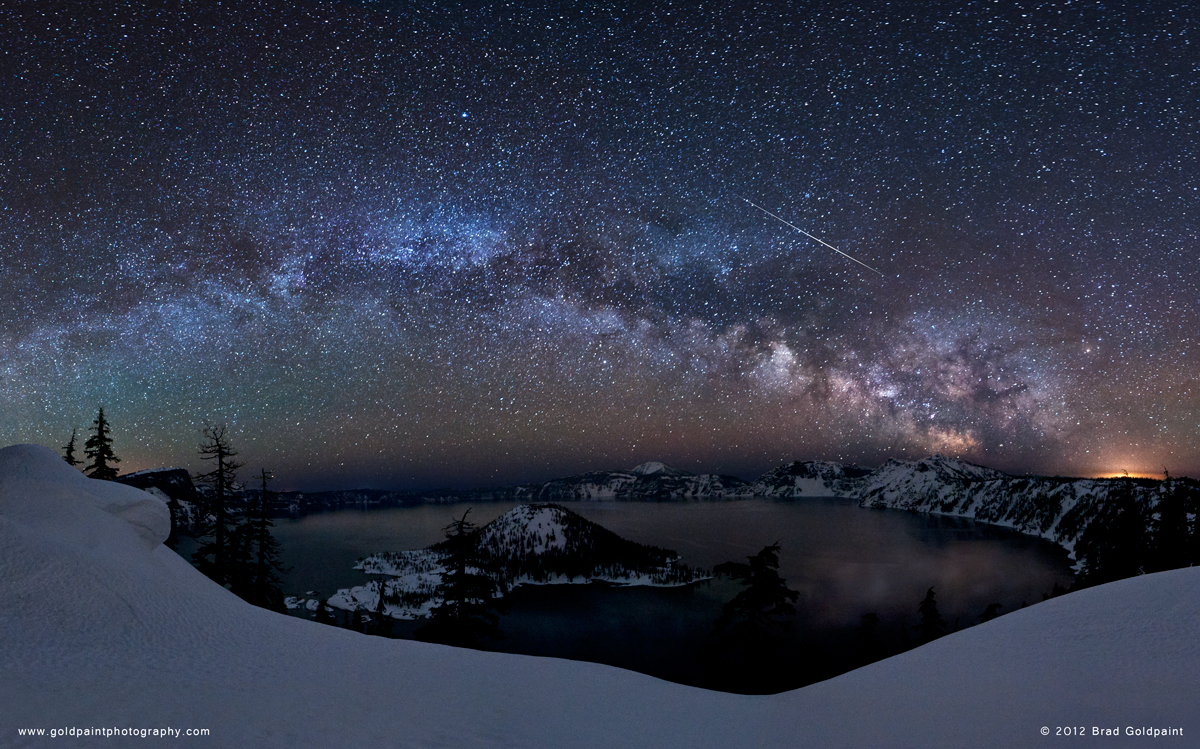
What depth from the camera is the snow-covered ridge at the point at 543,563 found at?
5364 inches

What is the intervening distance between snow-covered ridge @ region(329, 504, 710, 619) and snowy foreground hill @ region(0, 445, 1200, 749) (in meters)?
119

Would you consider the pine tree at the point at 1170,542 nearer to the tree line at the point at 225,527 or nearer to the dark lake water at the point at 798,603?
the dark lake water at the point at 798,603

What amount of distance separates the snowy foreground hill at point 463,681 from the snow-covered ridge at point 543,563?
119 m

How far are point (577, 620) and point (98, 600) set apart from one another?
107 m

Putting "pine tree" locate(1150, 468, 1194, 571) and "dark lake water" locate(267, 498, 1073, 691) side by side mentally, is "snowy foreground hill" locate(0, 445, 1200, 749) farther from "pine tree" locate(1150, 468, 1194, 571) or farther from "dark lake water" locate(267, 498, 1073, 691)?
"pine tree" locate(1150, 468, 1194, 571)

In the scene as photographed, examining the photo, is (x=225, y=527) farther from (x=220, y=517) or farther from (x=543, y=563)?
(x=543, y=563)

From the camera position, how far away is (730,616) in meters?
24.1

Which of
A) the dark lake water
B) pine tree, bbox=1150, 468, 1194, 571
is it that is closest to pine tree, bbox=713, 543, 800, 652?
the dark lake water

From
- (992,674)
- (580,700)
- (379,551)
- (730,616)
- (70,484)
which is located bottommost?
(379,551)

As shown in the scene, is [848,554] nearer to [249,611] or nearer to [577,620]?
[577,620]

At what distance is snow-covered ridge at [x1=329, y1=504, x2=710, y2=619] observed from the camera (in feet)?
447

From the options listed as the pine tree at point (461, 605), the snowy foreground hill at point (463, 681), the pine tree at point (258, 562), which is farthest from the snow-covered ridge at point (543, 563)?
the snowy foreground hill at point (463, 681)

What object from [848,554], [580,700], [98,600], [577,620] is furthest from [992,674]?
[848,554]

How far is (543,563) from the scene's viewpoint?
174 meters
